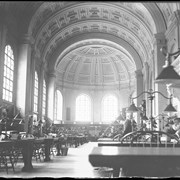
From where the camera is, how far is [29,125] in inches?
732

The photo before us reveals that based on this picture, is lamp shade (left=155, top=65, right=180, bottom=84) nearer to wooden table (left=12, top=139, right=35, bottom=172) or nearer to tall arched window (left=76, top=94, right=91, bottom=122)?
wooden table (left=12, top=139, right=35, bottom=172)

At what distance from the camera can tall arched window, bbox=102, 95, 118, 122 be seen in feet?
119

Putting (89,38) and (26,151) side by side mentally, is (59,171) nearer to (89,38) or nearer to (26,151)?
(26,151)

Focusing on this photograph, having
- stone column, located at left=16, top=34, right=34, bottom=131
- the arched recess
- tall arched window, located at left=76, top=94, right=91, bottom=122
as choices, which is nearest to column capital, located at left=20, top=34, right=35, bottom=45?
stone column, located at left=16, top=34, right=34, bottom=131

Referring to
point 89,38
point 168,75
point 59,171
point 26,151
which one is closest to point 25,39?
point 89,38

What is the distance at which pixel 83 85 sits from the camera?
36.1m

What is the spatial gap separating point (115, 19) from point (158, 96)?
9893 millimetres

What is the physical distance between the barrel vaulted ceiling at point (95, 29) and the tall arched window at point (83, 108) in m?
3.48

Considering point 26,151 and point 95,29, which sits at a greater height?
point 95,29

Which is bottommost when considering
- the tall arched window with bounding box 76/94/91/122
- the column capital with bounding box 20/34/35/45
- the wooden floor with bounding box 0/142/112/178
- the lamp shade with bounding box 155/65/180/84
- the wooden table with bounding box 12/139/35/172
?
the wooden floor with bounding box 0/142/112/178

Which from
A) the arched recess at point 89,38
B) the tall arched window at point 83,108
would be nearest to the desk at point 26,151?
the arched recess at point 89,38

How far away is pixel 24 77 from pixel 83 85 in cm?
1767

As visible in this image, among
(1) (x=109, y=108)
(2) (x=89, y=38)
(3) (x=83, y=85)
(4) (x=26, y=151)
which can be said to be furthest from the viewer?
(1) (x=109, y=108)

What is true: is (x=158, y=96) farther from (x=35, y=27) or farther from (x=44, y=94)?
(x=44, y=94)
